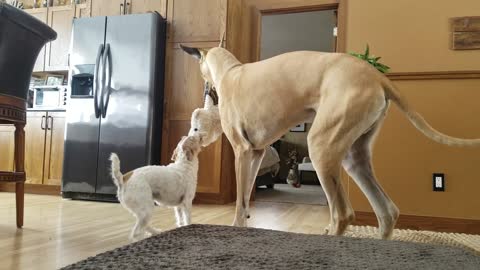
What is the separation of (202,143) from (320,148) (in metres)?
0.76

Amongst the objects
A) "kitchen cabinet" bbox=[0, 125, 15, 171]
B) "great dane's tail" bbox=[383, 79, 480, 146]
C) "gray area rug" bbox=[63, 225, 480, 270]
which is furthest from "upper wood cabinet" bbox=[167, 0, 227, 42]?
"gray area rug" bbox=[63, 225, 480, 270]

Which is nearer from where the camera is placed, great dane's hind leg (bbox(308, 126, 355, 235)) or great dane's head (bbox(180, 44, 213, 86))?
great dane's hind leg (bbox(308, 126, 355, 235))

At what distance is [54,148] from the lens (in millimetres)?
4246

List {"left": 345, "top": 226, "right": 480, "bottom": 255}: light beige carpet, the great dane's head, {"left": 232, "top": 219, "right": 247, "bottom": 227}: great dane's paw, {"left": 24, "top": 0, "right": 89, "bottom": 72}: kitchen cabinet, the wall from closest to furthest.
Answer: {"left": 232, "top": 219, "right": 247, "bottom": 227}: great dane's paw < {"left": 345, "top": 226, "right": 480, "bottom": 255}: light beige carpet < the great dane's head < the wall < {"left": 24, "top": 0, "right": 89, "bottom": 72}: kitchen cabinet

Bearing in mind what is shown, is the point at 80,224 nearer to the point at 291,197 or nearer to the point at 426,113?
the point at 426,113

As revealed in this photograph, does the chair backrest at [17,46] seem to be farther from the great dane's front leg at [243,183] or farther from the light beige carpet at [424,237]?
the light beige carpet at [424,237]

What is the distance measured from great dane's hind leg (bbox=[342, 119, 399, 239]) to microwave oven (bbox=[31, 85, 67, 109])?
12.3 feet

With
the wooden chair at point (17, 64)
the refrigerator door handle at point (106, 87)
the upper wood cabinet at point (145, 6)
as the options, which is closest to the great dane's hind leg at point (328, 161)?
the wooden chair at point (17, 64)

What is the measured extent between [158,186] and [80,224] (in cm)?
94

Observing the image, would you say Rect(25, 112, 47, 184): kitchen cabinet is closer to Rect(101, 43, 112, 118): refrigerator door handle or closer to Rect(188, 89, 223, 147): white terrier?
Rect(101, 43, 112, 118): refrigerator door handle

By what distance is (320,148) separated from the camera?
1.55m

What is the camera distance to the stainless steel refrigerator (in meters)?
3.68

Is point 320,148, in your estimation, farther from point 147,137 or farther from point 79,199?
point 79,199

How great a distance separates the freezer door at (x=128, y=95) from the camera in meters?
3.66
